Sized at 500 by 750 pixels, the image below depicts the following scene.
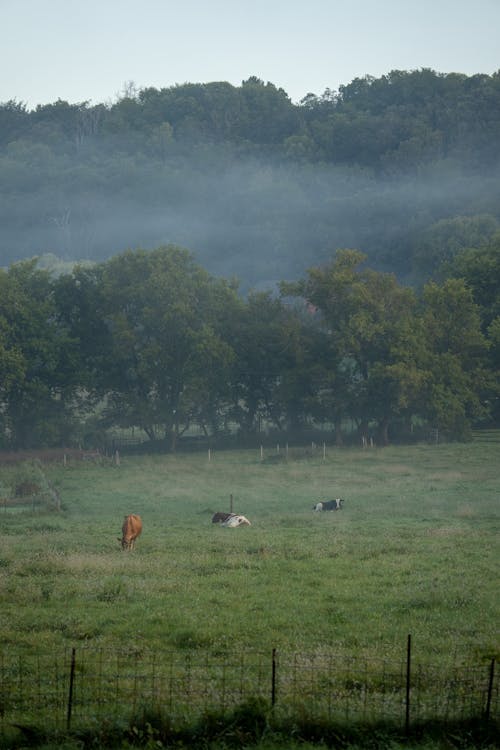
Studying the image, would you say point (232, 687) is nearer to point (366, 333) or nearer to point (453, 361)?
point (366, 333)

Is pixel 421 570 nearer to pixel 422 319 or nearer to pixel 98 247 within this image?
pixel 422 319

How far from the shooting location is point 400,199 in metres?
138

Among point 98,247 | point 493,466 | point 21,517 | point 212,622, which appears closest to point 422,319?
point 493,466

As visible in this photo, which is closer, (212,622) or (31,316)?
(212,622)

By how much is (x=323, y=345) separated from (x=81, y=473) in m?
21.9

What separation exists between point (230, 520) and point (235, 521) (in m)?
0.20

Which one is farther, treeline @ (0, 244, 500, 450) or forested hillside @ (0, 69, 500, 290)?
forested hillside @ (0, 69, 500, 290)

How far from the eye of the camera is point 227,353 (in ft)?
204

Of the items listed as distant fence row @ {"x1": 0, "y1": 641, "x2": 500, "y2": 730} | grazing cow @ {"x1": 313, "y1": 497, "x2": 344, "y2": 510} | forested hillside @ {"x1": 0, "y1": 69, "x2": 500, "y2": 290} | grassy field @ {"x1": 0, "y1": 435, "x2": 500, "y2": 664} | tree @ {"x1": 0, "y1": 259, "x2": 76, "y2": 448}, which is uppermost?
forested hillside @ {"x1": 0, "y1": 69, "x2": 500, "y2": 290}

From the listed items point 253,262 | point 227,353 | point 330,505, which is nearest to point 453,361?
point 227,353

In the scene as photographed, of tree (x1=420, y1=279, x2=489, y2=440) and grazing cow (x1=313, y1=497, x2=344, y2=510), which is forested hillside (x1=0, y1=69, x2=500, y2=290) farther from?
grazing cow (x1=313, y1=497, x2=344, y2=510)

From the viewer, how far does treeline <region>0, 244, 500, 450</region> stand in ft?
194

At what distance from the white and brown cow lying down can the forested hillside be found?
87309 millimetres

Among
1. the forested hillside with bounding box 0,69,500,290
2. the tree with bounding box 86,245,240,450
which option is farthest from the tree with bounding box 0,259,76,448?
the forested hillside with bounding box 0,69,500,290
